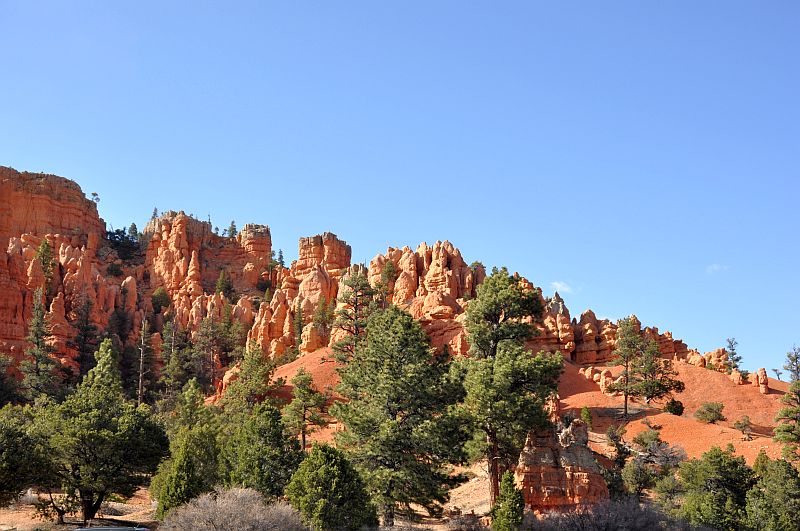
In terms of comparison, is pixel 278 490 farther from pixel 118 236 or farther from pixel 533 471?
pixel 118 236

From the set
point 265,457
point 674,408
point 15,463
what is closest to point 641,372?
point 674,408

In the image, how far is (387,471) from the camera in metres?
32.2

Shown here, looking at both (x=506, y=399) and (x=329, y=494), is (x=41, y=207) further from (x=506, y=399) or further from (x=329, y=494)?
(x=329, y=494)

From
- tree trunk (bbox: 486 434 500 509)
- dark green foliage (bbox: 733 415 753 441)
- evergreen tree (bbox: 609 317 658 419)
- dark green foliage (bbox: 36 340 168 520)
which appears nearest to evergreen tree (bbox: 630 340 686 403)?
evergreen tree (bbox: 609 317 658 419)

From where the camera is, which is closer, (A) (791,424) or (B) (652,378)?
(A) (791,424)

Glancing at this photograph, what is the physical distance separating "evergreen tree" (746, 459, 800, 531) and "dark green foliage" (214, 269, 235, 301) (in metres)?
84.9

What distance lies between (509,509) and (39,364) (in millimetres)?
57248

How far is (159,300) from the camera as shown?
106438 millimetres

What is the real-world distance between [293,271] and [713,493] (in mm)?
79916

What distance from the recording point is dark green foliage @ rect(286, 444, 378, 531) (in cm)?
2756

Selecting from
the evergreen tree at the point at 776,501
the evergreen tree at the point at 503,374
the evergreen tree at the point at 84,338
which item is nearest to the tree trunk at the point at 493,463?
the evergreen tree at the point at 503,374

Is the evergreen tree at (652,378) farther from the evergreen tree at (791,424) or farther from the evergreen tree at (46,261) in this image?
the evergreen tree at (46,261)

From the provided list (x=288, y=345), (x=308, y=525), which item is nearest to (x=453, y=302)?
(x=288, y=345)

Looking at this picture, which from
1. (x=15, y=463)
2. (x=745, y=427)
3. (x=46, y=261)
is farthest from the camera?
(x=46, y=261)
